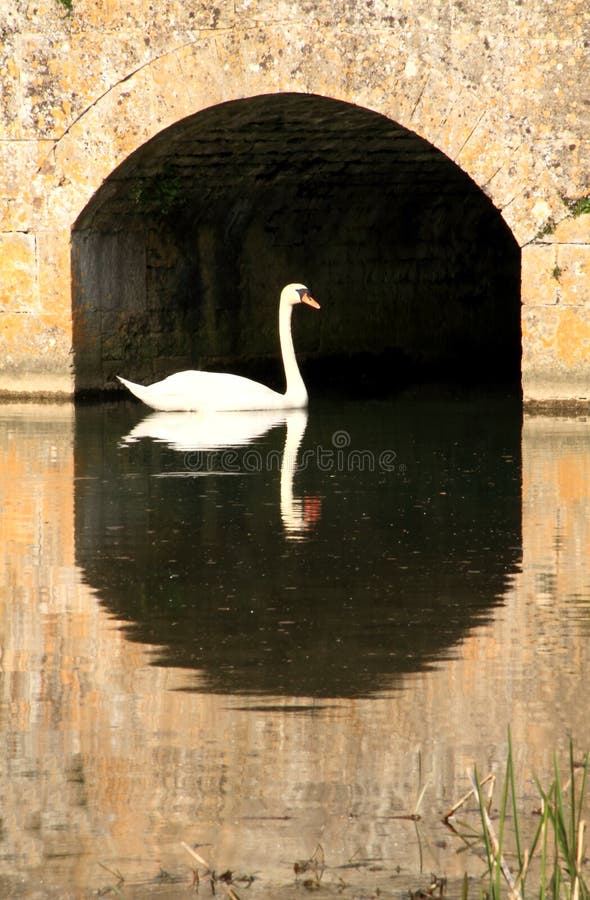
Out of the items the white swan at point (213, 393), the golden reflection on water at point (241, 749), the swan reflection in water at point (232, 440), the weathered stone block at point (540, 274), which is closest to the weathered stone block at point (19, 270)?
the white swan at point (213, 393)

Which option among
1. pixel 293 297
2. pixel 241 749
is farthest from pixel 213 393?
pixel 241 749

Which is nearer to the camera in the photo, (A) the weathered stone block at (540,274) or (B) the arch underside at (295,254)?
(A) the weathered stone block at (540,274)

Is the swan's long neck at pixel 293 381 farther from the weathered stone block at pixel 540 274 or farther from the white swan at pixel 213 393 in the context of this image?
the weathered stone block at pixel 540 274

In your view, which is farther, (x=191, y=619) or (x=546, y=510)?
(x=546, y=510)

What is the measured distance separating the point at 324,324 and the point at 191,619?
9878 mm

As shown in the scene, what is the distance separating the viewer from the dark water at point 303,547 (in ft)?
15.6

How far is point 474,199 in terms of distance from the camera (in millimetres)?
15234

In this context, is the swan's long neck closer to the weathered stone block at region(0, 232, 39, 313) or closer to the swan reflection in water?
the swan reflection in water

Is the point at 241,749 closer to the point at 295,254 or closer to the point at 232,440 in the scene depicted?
the point at 232,440

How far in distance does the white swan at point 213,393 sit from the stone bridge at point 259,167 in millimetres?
792

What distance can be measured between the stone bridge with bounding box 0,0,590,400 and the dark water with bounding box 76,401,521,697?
166 centimetres

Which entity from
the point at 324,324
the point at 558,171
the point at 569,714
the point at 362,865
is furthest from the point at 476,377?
the point at 362,865

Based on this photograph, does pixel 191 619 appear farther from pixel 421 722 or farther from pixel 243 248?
pixel 243 248

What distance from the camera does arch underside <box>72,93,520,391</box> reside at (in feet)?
39.5
